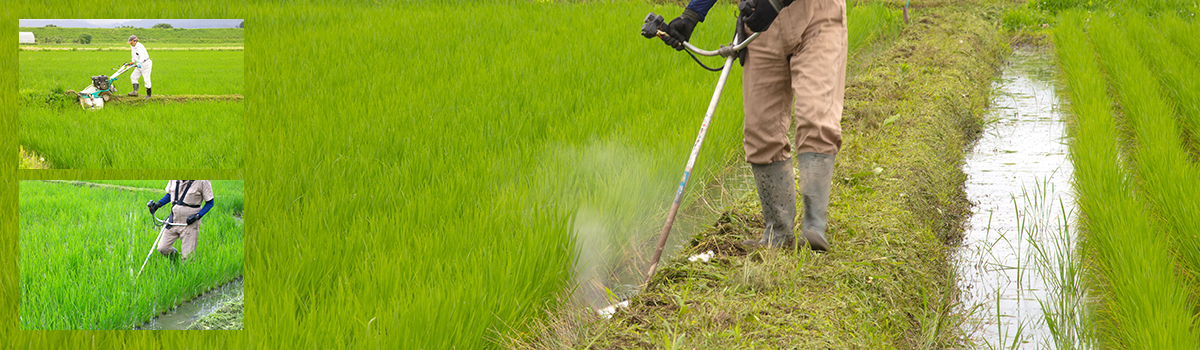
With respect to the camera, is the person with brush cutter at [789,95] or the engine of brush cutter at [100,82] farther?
the person with brush cutter at [789,95]

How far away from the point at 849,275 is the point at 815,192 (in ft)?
0.78

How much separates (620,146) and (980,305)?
1.29 metres

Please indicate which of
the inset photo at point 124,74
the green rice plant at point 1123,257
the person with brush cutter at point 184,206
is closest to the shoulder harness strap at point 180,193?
the person with brush cutter at point 184,206

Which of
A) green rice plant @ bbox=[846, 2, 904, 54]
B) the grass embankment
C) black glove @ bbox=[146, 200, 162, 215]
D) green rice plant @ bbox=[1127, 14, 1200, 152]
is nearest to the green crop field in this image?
black glove @ bbox=[146, 200, 162, 215]

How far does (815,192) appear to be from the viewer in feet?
6.77

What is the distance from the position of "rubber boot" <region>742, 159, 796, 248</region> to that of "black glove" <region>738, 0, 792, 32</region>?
403mm

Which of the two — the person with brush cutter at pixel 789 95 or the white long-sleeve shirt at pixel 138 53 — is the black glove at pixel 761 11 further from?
the white long-sleeve shirt at pixel 138 53

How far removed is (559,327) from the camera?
1.70 metres

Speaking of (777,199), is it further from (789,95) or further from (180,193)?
(180,193)

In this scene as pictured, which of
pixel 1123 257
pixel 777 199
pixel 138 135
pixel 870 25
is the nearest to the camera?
pixel 138 135

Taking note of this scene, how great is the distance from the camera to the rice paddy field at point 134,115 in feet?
3.33

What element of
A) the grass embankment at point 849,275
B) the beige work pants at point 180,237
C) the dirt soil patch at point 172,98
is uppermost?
the dirt soil patch at point 172,98

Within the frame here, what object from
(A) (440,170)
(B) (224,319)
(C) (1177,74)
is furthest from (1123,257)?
(C) (1177,74)

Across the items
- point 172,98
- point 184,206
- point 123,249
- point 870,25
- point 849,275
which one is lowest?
point 849,275
